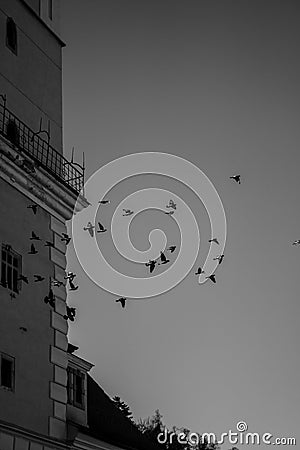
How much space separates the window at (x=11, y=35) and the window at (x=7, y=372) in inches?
334

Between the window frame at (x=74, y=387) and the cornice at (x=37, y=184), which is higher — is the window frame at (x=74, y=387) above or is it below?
below

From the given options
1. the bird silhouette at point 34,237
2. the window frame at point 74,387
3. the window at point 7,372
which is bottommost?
the window at point 7,372

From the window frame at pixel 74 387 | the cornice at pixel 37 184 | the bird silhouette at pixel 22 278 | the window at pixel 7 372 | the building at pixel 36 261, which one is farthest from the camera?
the window frame at pixel 74 387

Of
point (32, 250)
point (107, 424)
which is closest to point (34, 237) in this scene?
point (32, 250)

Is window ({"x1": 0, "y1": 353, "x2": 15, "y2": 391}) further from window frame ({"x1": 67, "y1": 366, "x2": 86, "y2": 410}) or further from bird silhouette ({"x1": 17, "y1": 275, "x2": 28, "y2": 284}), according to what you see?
window frame ({"x1": 67, "y1": 366, "x2": 86, "y2": 410})

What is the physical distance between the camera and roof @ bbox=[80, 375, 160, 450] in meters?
28.2

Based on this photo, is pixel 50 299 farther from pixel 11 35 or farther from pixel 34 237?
pixel 11 35

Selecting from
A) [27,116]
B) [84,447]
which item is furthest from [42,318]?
[27,116]

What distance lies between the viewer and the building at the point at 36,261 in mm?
25109

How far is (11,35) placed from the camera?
28.5 metres

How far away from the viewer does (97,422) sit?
1131 inches

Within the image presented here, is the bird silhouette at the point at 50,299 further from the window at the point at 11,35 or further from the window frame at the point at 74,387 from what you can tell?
the window at the point at 11,35

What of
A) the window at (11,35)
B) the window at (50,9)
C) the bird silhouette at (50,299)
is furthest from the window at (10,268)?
the window at (50,9)

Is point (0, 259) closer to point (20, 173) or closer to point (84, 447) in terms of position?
point (20, 173)
